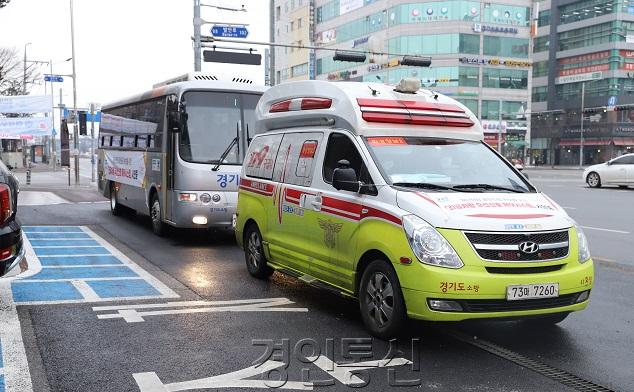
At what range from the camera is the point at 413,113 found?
6.55 m

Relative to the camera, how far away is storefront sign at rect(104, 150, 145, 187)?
1316cm

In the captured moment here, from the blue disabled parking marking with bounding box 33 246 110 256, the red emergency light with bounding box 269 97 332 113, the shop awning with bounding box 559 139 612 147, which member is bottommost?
the blue disabled parking marking with bounding box 33 246 110 256

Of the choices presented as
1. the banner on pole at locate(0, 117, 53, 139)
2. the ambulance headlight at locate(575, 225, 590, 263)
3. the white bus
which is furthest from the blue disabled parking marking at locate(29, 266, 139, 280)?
the banner on pole at locate(0, 117, 53, 139)

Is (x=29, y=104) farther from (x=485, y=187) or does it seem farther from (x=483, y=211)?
(x=483, y=211)

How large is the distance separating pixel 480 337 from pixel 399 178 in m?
1.60

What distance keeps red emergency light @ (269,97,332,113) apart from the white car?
22.8 meters

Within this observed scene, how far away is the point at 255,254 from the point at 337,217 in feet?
7.43

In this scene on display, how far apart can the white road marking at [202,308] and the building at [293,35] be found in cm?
7976

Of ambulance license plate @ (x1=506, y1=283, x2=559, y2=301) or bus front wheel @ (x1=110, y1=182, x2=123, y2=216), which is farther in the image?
bus front wheel @ (x1=110, y1=182, x2=123, y2=216)

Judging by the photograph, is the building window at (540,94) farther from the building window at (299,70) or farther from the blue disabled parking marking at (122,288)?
the blue disabled parking marking at (122,288)

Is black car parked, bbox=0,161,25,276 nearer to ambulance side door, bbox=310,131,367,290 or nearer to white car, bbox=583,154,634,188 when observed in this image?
ambulance side door, bbox=310,131,367,290

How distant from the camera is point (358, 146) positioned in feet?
20.4

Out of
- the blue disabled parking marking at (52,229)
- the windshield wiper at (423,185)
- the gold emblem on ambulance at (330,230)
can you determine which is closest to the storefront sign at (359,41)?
the blue disabled parking marking at (52,229)

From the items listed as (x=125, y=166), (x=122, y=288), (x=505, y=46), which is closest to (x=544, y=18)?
(x=505, y=46)
